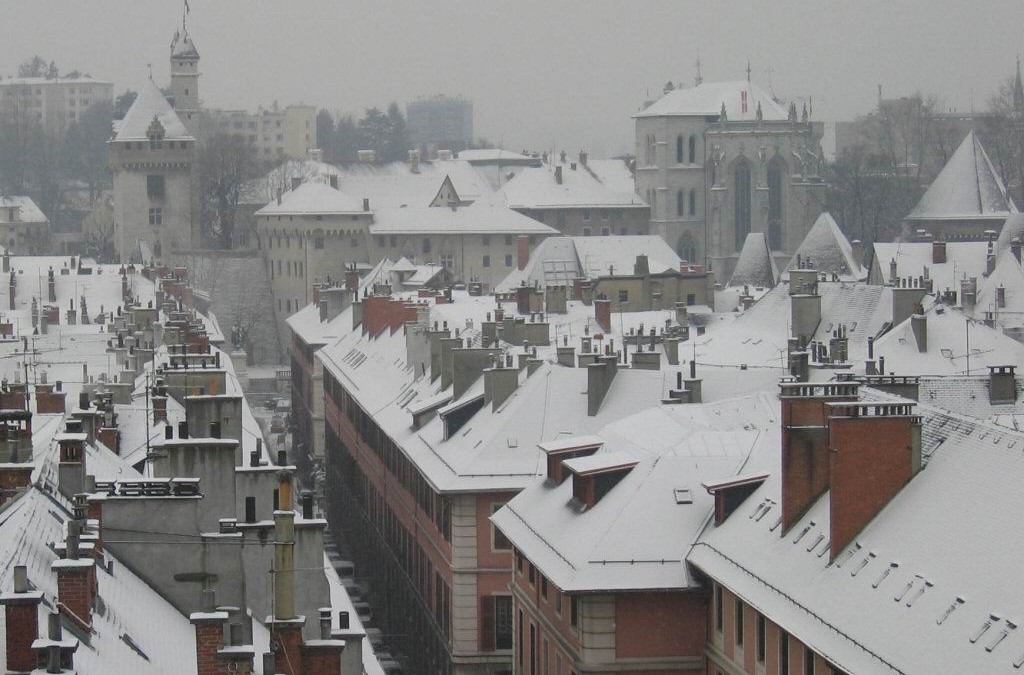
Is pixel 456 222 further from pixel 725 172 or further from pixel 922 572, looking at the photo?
pixel 922 572

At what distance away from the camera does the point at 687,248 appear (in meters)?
136

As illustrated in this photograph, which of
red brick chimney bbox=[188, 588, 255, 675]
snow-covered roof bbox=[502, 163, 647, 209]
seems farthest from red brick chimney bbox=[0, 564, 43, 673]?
snow-covered roof bbox=[502, 163, 647, 209]

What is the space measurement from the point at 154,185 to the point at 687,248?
28.0 meters

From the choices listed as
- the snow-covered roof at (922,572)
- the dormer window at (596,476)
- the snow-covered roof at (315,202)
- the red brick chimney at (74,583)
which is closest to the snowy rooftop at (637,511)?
the dormer window at (596,476)

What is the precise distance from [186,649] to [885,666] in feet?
19.6

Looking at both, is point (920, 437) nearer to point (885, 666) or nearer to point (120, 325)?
point (885, 666)

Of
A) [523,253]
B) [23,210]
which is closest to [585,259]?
[523,253]

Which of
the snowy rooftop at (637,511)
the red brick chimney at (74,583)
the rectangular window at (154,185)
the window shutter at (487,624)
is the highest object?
the rectangular window at (154,185)

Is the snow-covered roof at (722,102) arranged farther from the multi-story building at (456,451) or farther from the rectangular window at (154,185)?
the multi-story building at (456,451)

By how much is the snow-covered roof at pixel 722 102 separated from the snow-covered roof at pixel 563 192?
15.4 feet

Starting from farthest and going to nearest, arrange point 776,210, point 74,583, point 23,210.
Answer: point 23,210 < point 776,210 < point 74,583

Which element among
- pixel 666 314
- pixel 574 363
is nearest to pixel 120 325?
pixel 666 314

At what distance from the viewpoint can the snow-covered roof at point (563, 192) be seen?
456ft

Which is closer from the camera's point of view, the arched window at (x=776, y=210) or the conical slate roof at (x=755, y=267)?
the conical slate roof at (x=755, y=267)
